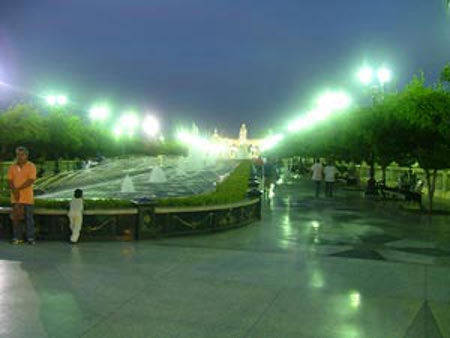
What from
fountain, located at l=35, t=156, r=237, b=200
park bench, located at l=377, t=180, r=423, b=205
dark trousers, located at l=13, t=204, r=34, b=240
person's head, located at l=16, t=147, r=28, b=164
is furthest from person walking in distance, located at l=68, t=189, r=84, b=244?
park bench, located at l=377, t=180, r=423, b=205

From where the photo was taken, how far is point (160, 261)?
30.9 ft

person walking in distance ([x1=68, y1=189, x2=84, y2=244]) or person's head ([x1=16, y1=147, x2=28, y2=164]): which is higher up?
person's head ([x1=16, y1=147, x2=28, y2=164])

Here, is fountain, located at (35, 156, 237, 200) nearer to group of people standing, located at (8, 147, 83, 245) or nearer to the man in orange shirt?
group of people standing, located at (8, 147, 83, 245)

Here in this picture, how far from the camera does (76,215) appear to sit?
36.3 ft

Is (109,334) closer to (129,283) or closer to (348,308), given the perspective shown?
(129,283)

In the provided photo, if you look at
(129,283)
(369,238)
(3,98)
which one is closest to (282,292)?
(129,283)

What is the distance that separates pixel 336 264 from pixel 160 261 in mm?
3070

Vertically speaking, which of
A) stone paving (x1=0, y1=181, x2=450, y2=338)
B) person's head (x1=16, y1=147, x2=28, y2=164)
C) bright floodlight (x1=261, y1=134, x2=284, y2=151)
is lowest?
stone paving (x1=0, y1=181, x2=450, y2=338)

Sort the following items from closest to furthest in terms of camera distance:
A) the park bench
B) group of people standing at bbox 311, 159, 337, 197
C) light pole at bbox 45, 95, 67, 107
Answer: the park bench
group of people standing at bbox 311, 159, 337, 197
light pole at bbox 45, 95, 67, 107

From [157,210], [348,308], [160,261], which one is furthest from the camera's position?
[157,210]

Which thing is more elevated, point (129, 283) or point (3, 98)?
point (3, 98)

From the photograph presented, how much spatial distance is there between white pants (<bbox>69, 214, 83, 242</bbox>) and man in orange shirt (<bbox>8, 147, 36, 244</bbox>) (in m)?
0.78

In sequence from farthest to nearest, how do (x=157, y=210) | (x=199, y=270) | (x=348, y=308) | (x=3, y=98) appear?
(x=3, y=98)
(x=157, y=210)
(x=199, y=270)
(x=348, y=308)

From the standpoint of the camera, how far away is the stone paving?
6066 mm
